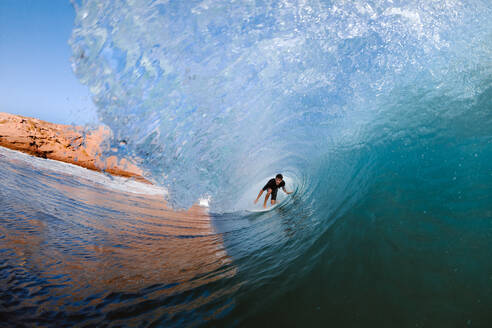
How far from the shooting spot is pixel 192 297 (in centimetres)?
209

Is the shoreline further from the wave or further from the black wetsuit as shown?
the wave

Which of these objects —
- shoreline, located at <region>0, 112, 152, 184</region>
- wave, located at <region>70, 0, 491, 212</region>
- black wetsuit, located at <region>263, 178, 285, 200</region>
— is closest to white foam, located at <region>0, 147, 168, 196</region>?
shoreline, located at <region>0, 112, 152, 184</region>

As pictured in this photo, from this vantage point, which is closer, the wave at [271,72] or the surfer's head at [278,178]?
the wave at [271,72]

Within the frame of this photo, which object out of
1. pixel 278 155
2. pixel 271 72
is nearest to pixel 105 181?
pixel 278 155

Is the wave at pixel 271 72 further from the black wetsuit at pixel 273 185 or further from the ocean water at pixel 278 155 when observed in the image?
the black wetsuit at pixel 273 185

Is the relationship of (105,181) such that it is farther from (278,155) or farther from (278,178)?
(278,178)

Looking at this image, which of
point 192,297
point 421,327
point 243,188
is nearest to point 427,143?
point 421,327

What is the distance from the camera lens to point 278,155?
24.2ft

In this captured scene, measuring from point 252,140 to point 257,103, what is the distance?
41.7 inches

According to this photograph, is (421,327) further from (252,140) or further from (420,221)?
(252,140)

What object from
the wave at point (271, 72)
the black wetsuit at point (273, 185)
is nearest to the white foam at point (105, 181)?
the black wetsuit at point (273, 185)

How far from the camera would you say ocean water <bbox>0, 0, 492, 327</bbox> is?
1896mm

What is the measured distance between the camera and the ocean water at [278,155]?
1.90 metres

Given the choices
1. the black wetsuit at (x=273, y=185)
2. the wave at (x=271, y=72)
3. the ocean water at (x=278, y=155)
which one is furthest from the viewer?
the black wetsuit at (x=273, y=185)
